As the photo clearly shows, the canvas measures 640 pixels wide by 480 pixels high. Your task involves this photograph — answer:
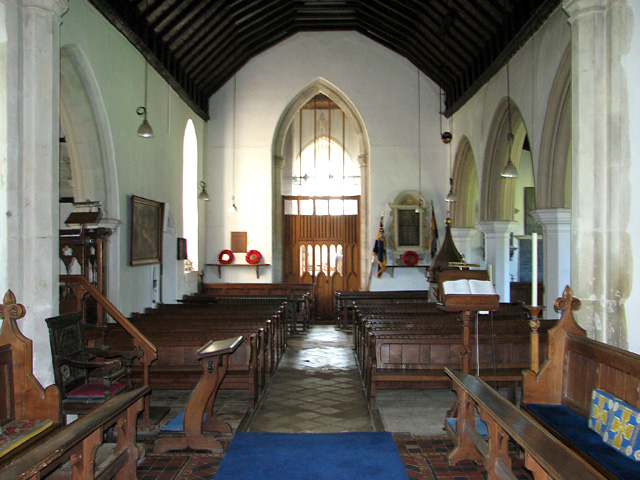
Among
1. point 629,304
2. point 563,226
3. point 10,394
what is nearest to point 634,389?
point 629,304

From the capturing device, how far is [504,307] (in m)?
7.91

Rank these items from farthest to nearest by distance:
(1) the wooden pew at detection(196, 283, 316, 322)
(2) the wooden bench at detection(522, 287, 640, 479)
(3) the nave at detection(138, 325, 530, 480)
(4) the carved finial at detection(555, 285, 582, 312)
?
(1) the wooden pew at detection(196, 283, 316, 322), (4) the carved finial at detection(555, 285, 582, 312), (3) the nave at detection(138, 325, 530, 480), (2) the wooden bench at detection(522, 287, 640, 479)

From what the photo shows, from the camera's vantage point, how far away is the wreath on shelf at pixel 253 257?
41.6 ft

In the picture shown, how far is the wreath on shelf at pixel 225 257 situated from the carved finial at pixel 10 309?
895 centimetres

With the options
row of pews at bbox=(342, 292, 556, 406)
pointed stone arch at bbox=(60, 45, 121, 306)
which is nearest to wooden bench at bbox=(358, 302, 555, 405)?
row of pews at bbox=(342, 292, 556, 406)

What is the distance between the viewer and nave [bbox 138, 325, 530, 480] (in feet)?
12.6

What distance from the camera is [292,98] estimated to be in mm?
12875

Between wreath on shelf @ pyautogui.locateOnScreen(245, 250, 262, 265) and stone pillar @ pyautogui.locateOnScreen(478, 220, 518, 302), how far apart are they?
488 cm

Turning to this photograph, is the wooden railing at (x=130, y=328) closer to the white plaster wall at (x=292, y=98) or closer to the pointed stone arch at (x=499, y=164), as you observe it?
the pointed stone arch at (x=499, y=164)

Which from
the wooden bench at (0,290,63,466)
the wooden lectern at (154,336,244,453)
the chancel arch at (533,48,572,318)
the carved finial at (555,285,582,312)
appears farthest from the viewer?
the chancel arch at (533,48,572,318)

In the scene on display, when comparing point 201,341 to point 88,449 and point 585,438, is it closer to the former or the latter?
point 88,449

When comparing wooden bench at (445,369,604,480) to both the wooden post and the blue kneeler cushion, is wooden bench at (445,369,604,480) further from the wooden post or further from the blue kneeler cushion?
the wooden post

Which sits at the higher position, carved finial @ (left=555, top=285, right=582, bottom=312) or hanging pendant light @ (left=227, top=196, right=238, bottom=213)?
hanging pendant light @ (left=227, top=196, right=238, bottom=213)

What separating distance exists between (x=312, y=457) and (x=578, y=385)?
1868 millimetres
